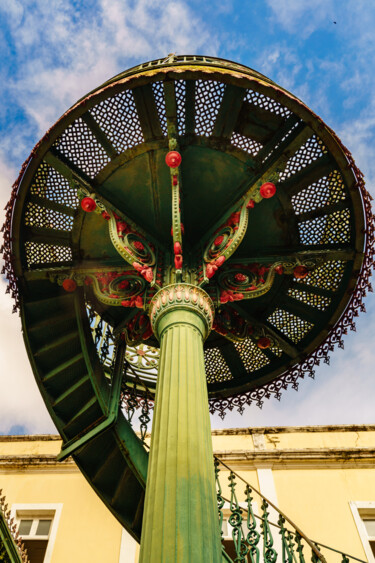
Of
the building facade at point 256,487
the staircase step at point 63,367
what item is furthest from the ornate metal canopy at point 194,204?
the building facade at point 256,487

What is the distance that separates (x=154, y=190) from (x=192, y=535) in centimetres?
515

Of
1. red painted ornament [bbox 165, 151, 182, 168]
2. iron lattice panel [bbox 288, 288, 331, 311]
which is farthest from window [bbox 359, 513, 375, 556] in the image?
red painted ornament [bbox 165, 151, 182, 168]

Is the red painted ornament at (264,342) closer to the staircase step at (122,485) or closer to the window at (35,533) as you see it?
the staircase step at (122,485)

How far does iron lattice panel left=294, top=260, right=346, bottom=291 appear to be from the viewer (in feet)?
27.5

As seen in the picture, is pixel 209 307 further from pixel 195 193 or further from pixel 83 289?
pixel 83 289

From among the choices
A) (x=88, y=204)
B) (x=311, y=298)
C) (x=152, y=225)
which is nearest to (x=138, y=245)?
(x=152, y=225)

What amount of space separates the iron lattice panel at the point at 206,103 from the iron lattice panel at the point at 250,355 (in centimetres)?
398

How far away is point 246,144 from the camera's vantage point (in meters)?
7.36

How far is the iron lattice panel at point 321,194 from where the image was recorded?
296 inches

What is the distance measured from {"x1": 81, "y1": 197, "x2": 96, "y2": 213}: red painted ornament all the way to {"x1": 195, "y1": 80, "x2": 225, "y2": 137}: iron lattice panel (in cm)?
181

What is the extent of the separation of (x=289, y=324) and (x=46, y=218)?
178 inches

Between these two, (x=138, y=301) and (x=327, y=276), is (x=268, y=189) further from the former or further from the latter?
(x=138, y=301)

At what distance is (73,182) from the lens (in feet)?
24.1

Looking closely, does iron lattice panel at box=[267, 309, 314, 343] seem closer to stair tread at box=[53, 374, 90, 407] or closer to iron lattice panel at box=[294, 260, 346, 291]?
iron lattice panel at box=[294, 260, 346, 291]
